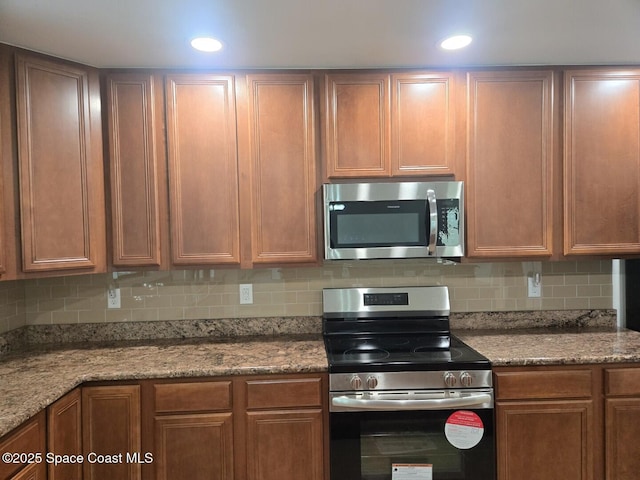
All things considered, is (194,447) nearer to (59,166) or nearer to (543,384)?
(59,166)

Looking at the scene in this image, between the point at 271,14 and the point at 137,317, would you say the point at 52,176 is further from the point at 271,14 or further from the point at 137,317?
the point at 271,14

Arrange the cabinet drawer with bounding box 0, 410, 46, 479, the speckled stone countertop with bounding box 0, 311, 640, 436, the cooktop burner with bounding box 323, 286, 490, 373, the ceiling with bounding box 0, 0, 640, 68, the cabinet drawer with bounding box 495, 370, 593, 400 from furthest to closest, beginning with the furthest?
the cooktop burner with bounding box 323, 286, 490, 373, the cabinet drawer with bounding box 495, 370, 593, 400, the speckled stone countertop with bounding box 0, 311, 640, 436, the ceiling with bounding box 0, 0, 640, 68, the cabinet drawer with bounding box 0, 410, 46, 479

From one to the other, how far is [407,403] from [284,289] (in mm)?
976

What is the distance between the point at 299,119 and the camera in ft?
6.93

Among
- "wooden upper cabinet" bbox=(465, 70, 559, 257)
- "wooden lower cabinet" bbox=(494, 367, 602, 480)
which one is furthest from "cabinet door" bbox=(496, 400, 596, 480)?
"wooden upper cabinet" bbox=(465, 70, 559, 257)

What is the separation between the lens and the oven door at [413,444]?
5.93 feet

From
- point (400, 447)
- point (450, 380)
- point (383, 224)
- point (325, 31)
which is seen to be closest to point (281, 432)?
point (400, 447)

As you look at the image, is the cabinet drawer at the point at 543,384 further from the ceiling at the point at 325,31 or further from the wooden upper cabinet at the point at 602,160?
the ceiling at the point at 325,31

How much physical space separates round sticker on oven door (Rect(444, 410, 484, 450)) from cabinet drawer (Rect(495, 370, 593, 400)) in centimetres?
18

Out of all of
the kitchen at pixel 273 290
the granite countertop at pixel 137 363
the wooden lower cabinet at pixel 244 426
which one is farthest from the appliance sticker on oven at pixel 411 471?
the kitchen at pixel 273 290

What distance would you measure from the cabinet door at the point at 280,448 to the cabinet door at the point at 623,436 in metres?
1.33

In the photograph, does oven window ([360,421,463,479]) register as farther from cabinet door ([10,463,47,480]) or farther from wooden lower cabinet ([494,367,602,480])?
cabinet door ([10,463,47,480])

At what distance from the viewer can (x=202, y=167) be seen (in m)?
2.10

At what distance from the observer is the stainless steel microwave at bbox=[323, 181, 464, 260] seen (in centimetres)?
206
